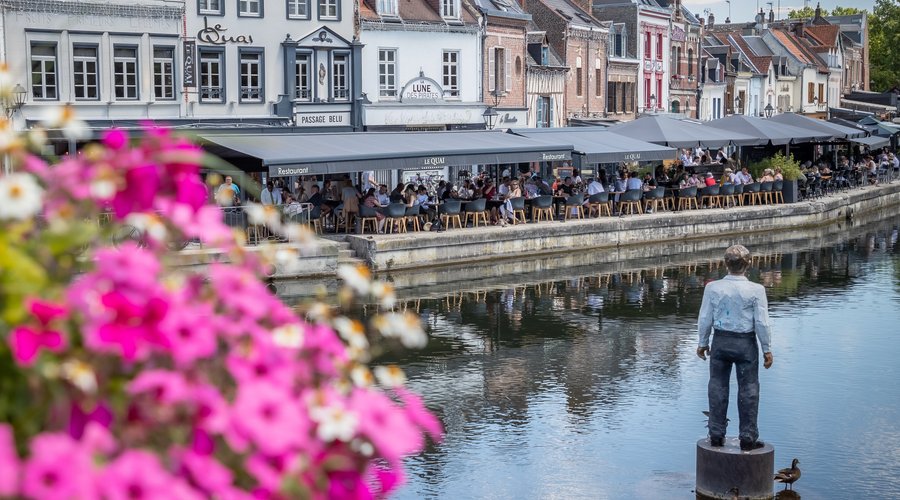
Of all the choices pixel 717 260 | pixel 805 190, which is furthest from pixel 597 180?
pixel 805 190

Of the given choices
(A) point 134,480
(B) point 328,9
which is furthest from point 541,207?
(A) point 134,480

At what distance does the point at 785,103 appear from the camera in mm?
82875

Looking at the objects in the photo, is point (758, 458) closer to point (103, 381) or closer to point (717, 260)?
point (103, 381)

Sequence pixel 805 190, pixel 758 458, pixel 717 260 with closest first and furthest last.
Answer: pixel 758 458, pixel 717 260, pixel 805 190

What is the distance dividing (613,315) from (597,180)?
13526 millimetres

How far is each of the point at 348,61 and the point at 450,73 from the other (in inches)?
217

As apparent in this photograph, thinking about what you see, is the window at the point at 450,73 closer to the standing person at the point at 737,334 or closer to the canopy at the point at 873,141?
the canopy at the point at 873,141

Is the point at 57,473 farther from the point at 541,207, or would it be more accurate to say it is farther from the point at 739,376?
the point at 541,207

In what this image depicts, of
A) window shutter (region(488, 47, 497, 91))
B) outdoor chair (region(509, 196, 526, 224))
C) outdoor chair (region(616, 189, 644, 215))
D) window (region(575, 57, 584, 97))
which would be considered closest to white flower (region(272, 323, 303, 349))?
outdoor chair (region(509, 196, 526, 224))

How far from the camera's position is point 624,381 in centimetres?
1642

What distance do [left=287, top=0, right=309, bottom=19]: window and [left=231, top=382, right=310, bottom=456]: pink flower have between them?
36.8 metres

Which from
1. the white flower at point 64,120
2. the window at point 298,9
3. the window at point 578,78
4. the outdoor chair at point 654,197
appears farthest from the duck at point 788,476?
the window at point 578,78

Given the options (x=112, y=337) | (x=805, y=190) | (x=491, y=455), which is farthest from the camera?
(x=805, y=190)

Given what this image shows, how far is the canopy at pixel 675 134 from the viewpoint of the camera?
121ft
